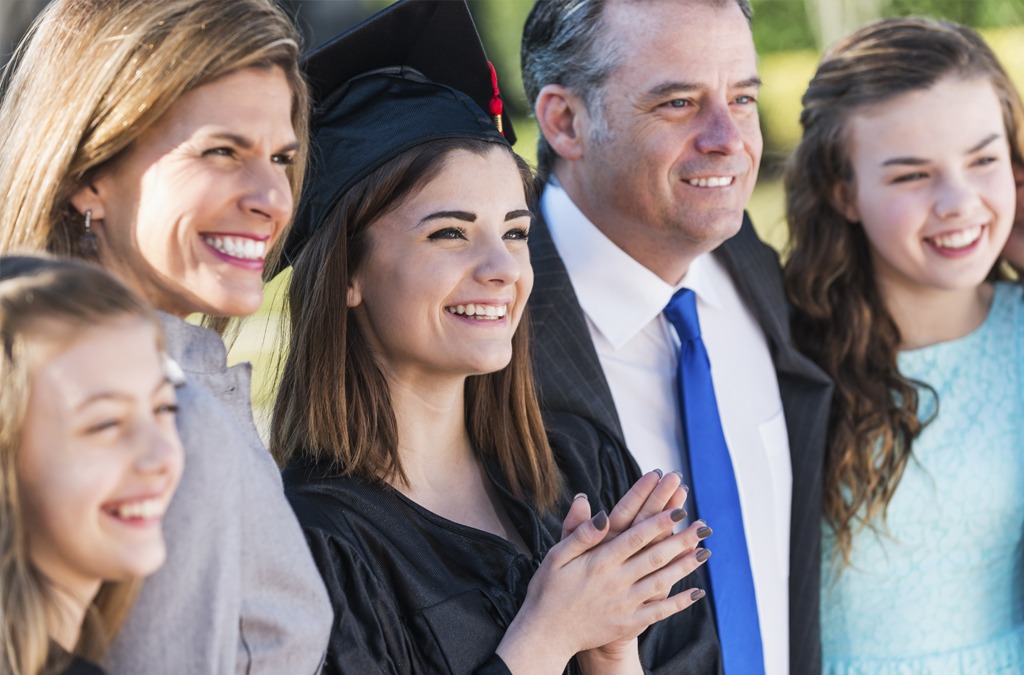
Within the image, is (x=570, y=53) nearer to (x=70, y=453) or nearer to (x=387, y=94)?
(x=387, y=94)

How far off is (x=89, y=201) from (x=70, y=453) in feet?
1.70

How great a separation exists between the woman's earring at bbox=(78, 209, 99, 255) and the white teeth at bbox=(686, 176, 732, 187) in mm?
1503

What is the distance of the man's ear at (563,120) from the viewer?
3.06 meters

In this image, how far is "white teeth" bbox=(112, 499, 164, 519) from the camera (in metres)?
1.39

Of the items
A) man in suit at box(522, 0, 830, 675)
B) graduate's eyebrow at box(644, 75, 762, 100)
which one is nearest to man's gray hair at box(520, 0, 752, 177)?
man in suit at box(522, 0, 830, 675)

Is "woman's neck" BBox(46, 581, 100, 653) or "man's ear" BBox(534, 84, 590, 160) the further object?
"man's ear" BBox(534, 84, 590, 160)

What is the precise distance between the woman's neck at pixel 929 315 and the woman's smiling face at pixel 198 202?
185 centimetres

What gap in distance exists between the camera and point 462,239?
7.38ft

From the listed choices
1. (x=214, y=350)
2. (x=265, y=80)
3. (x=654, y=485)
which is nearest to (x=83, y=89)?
(x=265, y=80)

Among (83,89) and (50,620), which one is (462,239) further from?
(50,620)

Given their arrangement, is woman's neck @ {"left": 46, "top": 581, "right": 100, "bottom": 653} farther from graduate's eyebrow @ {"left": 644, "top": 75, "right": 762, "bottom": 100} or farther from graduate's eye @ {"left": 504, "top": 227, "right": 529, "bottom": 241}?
graduate's eyebrow @ {"left": 644, "top": 75, "right": 762, "bottom": 100}

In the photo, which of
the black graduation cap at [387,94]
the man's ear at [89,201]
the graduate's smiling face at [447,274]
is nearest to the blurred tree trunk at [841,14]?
the black graduation cap at [387,94]

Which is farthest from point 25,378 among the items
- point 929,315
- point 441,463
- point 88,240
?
point 929,315

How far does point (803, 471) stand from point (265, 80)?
1.67 m
